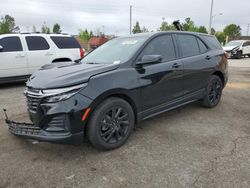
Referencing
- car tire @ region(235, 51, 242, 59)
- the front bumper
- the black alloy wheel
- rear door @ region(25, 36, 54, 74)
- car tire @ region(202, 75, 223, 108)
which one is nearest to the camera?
the front bumper

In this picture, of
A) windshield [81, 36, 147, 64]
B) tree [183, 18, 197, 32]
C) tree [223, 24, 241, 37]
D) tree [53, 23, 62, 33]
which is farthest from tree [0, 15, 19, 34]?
tree [223, 24, 241, 37]

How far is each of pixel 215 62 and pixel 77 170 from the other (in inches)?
148

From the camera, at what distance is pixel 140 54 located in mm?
3693

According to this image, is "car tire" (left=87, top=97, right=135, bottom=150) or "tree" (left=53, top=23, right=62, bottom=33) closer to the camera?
"car tire" (left=87, top=97, right=135, bottom=150)

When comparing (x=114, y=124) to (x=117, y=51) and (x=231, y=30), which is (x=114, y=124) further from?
(x=231, y=30)

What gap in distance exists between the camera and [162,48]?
163 inches

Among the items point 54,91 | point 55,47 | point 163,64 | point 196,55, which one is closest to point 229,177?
point 163,64

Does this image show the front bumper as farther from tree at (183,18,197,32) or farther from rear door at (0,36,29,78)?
tree at (183,18,197,32)

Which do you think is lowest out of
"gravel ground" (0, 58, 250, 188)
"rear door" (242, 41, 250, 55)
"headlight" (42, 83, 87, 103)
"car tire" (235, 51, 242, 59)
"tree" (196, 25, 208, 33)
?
"car tire" (235, 51, 242, 59)

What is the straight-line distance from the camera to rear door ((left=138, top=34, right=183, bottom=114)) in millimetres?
3697

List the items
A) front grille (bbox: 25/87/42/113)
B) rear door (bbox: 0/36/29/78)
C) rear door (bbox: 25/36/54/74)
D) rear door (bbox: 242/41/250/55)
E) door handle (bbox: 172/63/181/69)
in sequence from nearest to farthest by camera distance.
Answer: front grille (bbox: 25/87/42/113) < door handle (bbox: 172/63/181/69) < rear door (bbox: 0/36/29/78) < rear door (bbox: 25/36/54/74) < rear door (bbox: 242/41/250/55)

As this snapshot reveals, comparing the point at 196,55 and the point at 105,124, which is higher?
the point at 196,55

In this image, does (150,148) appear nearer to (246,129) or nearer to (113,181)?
(113,181)

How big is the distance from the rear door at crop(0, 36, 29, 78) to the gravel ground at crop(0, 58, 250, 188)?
371 centimetres
